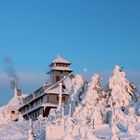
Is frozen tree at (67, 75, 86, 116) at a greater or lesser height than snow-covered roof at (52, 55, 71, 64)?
lesser

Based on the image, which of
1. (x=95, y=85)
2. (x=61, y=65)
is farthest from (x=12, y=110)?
(x=95, y=85)

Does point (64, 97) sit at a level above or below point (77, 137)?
above

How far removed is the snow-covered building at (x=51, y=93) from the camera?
220ft

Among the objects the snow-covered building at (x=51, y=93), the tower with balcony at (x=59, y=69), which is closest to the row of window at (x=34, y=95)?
the snow-covered building at (x=51, y=93)

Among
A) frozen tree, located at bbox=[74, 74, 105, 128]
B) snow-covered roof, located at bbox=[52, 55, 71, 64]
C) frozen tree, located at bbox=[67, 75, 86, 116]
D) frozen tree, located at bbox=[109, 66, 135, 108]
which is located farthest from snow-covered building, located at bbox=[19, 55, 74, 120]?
frozen tree, located at bbox=[109, 66, 135, 108]

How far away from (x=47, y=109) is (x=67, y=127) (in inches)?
1485

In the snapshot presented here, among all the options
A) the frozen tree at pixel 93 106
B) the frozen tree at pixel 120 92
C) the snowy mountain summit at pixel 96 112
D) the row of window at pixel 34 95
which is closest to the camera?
the snowy mountain summit at pixel 96 112

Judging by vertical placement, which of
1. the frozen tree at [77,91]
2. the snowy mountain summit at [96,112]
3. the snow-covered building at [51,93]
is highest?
the snow-covered building at [51,93]

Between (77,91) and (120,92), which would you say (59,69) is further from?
(120,92)

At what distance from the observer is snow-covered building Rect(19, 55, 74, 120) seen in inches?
2643

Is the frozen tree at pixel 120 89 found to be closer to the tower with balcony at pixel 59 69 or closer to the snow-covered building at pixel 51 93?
the snow-covered building at pixel 51 93

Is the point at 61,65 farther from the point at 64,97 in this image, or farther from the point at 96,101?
the point at 96,101

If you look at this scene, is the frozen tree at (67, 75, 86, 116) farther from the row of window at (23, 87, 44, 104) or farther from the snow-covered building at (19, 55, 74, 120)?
the row of window at (23, 87, 44, 104)

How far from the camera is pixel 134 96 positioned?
42375mm
